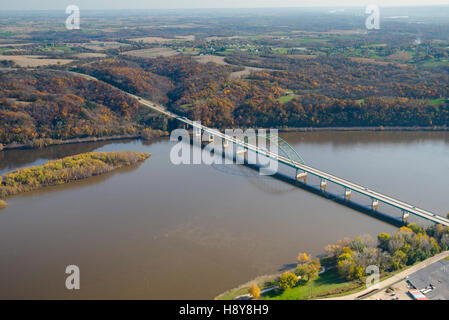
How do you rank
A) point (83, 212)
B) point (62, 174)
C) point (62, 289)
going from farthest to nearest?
1. point (62, 174)
2. point (83, 212)
3. point (62, 289)

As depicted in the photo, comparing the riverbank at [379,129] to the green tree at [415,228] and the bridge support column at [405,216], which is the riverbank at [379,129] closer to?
the bridge support column at [405,216]

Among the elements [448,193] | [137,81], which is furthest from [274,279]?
[137,81]

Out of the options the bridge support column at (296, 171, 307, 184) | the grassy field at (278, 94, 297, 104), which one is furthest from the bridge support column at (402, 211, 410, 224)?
the grassy field at (278, 94, 297, 104)

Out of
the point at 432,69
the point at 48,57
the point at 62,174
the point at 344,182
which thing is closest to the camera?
the point at 344,182

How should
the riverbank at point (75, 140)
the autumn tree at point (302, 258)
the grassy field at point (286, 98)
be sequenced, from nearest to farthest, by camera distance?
1. the autumn tree at point (302, 258)
2. the riverbank at point (75, 140)
3. the grassy field at point (286, 98)

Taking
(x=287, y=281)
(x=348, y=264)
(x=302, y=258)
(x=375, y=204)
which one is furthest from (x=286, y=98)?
(x=287, y=281)

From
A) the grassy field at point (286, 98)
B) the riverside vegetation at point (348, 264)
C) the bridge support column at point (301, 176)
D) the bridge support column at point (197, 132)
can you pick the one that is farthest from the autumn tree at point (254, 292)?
the grassy field at point (286, 98)

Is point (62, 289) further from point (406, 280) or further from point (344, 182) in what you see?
point (344, 182)

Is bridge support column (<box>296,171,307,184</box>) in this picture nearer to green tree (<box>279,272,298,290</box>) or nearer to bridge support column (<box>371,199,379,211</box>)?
bridge support column (<box>371,199,379,211</box>)
